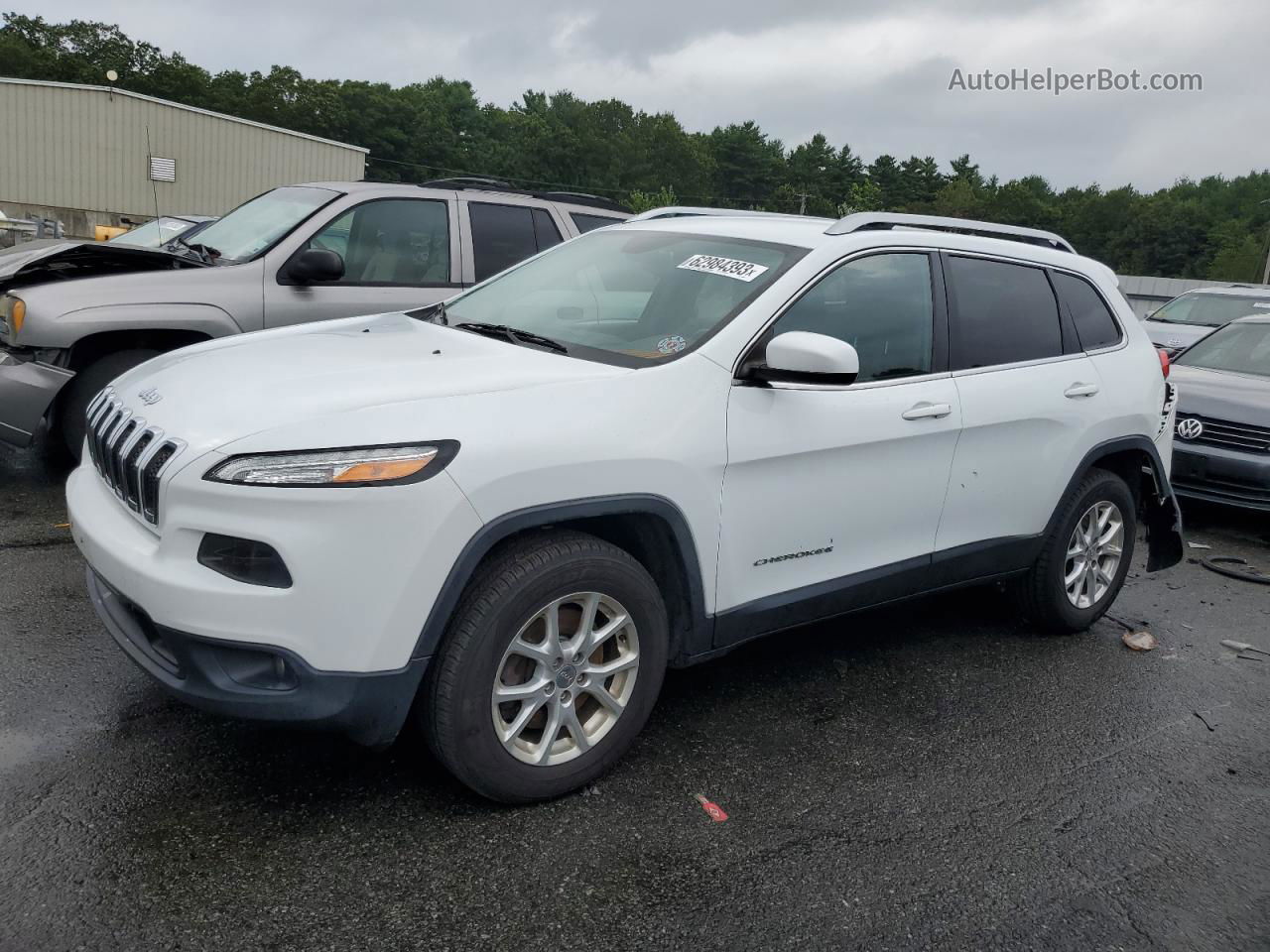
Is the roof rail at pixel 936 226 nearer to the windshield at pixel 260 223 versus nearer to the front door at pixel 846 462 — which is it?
the front door at pixel 846 462

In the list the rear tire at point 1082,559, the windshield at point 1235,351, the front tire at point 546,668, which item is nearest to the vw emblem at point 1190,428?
the windshield at point 1235,351

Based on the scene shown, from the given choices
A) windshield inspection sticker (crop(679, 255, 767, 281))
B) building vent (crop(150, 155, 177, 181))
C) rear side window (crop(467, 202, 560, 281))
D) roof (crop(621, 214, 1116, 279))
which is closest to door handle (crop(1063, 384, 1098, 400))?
roof (crop(621, 214, 1116, 279))

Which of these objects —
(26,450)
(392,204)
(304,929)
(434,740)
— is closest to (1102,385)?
(434,740)

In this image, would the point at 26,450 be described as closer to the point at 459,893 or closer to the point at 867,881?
the point at 459,893

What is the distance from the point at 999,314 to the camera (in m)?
4.27

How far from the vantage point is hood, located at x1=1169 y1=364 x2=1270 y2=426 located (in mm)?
7168

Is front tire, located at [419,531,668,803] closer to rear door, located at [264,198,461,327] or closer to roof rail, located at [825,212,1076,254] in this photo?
roof rail, located at [825,212,1076,254]

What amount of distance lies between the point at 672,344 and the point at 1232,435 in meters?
5.56

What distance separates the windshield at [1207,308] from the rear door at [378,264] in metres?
10.6

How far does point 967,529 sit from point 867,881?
173 cm

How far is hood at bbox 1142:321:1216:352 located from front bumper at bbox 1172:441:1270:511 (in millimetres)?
5518

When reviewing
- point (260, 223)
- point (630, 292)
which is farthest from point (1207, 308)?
point (630, 292)

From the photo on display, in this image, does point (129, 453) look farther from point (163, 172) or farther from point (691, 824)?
point (163, 172)

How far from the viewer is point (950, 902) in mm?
2758
